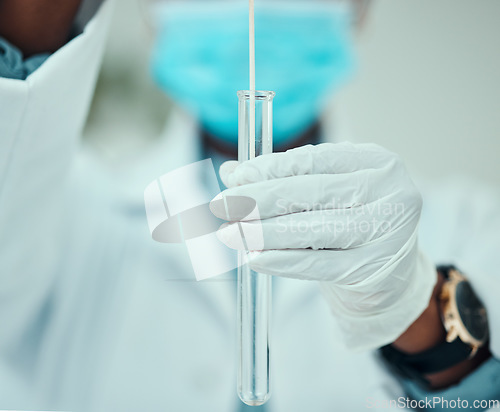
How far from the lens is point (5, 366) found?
2.03ft

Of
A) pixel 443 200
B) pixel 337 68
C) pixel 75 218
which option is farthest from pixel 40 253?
pixel 443 200

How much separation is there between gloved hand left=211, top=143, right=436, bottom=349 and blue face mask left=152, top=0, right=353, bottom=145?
16.2 inches

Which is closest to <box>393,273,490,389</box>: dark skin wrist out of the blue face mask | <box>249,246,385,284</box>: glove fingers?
<box>249,246,385,284</box>: glove fingers

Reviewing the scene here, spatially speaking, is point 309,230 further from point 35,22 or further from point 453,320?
point 35,22

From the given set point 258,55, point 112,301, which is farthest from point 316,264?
point 258,55

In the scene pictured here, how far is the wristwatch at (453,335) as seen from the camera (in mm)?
535

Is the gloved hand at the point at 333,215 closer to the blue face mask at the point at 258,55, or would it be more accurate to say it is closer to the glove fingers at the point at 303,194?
the glove fingers at the point at 303,194

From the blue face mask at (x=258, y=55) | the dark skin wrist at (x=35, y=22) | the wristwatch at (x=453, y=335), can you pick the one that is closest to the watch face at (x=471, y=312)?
the wristwatch at (x=453, y=335)

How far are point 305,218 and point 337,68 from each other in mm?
508

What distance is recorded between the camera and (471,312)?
21.9 inches

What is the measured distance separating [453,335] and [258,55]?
583mm

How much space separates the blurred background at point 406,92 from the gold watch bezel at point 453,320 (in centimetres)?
47

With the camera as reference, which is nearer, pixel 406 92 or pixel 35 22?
pixel 35 22

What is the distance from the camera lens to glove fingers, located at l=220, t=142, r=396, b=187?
0.39m
